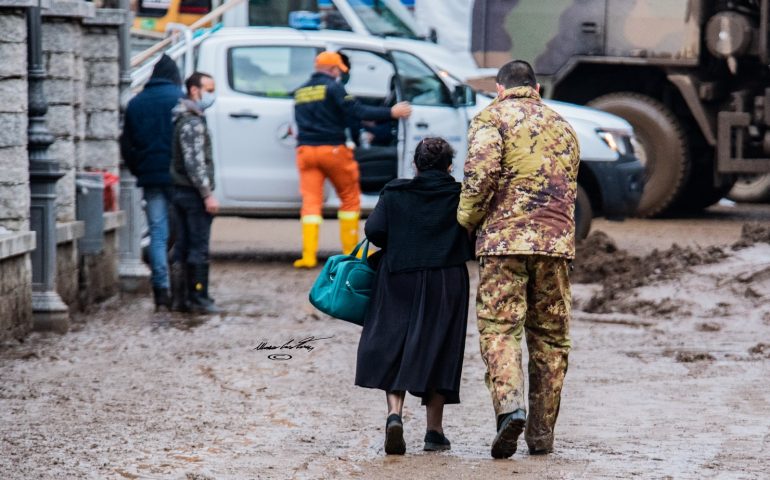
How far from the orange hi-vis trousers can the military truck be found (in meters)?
4.29

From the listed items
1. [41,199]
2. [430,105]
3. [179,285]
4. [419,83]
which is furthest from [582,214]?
[41,199]

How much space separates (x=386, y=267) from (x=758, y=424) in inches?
71.6

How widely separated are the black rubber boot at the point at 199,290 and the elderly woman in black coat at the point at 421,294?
4.36m

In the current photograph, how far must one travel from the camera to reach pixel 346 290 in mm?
6465

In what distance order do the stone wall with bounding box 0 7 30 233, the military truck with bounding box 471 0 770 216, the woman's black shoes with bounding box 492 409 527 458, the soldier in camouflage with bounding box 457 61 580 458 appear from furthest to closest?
the military truck with bounding box 471 0 770 216, the stone wall with bounding box 0 7 30 233, the soldier in camouflage with bounding box 457 61 580 458, the woman's black shoes with bounding box 492 409 527 458

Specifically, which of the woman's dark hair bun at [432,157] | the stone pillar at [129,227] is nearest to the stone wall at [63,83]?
the stone pillar at [129,227]

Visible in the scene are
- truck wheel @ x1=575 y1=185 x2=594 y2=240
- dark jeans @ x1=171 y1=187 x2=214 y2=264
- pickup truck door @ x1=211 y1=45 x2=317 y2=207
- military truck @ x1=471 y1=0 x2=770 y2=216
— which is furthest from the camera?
military truck @ x1=471 y1=0 x2=770 y2=216

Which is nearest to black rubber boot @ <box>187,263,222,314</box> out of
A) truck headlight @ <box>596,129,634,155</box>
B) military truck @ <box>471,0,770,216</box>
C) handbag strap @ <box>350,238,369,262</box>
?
handbag strap @ <box>350,238,369,262</box>

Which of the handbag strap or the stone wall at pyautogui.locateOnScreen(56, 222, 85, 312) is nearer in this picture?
the handbag strap

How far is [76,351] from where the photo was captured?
9070mm

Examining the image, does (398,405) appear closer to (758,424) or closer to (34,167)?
(758,424)

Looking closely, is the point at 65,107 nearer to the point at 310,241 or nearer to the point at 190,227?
the point at 190,227

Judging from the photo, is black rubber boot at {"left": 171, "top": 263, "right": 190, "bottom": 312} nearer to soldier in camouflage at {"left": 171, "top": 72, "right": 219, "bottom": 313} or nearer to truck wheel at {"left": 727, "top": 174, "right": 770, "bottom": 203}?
soldier in camouflage at {"left": 171, "top": 72, "right": 219, "bottom": 313}

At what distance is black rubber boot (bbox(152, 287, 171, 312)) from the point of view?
10.9m
